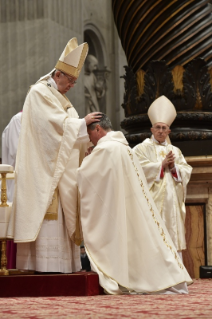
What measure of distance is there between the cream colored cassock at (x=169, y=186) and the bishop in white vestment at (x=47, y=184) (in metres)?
2.27

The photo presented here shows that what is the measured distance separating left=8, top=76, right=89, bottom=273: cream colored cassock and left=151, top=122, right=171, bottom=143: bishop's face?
2389mm

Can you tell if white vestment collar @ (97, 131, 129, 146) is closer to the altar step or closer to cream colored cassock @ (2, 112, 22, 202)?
the altar step

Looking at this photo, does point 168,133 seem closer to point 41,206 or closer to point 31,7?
point 41,206

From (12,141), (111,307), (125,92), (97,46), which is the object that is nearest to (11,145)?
(12,141)

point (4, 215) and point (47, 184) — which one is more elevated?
point (47, 184)

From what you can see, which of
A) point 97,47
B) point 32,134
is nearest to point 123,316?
point 32,134

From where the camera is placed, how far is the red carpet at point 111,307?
12.6 feet

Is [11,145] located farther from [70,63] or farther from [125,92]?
[125,92]

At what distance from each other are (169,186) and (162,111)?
0.76 m

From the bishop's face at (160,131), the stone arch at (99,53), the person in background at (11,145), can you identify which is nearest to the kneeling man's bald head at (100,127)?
the person in background at (11,145)

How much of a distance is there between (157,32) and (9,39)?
143 inches

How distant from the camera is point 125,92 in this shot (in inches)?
361

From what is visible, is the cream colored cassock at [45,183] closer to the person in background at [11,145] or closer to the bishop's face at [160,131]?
the person in background at [11,145]

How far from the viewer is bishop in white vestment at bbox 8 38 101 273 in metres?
5.52
